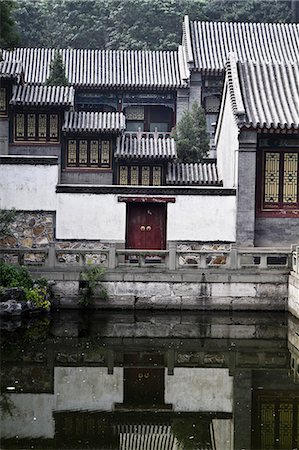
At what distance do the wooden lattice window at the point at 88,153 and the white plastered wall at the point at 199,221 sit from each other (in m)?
8.21

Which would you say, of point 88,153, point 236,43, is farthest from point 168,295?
point 236,43

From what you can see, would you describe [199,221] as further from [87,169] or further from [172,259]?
[87,169]

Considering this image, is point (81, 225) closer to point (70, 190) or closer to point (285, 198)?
point (70, 190)

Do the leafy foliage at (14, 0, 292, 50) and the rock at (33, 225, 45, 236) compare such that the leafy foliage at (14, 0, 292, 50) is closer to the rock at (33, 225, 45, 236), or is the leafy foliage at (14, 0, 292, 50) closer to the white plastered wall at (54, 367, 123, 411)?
the rock at (33, 225, 45, 236)

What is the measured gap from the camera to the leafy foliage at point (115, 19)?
200ft

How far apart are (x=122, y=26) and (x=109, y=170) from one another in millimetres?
32298

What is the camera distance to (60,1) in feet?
206

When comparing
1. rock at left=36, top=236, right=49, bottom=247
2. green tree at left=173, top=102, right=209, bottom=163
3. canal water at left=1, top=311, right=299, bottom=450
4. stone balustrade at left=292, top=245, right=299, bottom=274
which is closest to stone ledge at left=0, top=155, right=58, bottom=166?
rock at left=36, top=236, right=49, bottom=247

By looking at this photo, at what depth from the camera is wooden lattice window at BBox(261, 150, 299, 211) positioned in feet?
82.3

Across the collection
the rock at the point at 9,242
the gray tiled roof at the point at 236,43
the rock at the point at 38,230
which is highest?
the gray tiled roof at the point at 236,43

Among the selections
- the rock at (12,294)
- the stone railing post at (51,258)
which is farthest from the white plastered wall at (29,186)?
the rock at (12,294)

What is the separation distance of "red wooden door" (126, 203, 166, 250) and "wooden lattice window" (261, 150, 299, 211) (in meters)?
3.16

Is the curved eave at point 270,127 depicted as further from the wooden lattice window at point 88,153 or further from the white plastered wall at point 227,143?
the wooden lattice window at point 88,153

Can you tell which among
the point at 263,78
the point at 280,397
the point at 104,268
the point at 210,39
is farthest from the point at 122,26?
the point at 280,397
